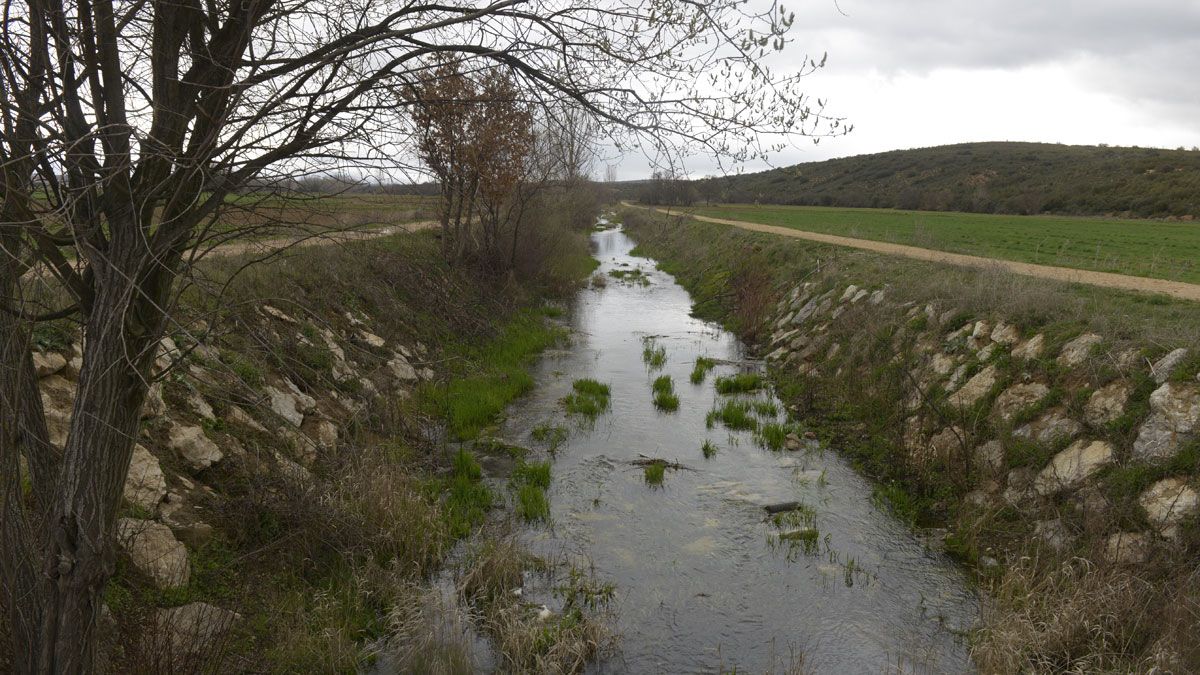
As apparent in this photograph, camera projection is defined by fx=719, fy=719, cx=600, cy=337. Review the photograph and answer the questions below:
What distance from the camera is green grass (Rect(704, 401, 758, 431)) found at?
11.5 meters

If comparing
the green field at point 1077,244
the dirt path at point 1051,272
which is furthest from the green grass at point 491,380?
the green field at point 1077,244

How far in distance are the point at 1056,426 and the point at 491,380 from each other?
8825 mm

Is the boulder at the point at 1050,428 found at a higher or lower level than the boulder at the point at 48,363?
lower

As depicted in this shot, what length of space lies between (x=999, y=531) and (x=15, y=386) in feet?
26.7

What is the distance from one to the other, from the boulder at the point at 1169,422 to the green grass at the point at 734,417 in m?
5.29

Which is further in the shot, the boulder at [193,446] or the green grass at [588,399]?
the green grass at [588,399]

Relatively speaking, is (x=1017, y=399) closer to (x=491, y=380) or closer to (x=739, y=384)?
(x=739, y=384)

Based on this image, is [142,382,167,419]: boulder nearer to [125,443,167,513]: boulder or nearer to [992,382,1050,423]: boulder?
[125,443,167,513]: boulder

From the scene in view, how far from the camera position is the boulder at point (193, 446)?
639cm

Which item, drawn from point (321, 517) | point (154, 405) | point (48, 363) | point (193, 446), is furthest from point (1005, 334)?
point (48, 363)

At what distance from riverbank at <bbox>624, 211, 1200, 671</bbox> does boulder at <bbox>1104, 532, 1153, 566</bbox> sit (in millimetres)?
12

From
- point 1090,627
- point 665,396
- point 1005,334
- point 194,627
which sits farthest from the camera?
point 665,396

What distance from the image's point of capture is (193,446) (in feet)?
21.4

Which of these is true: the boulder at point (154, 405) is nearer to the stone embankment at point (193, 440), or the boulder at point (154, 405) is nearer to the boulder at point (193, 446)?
the stone embankment at point (193, 440)
